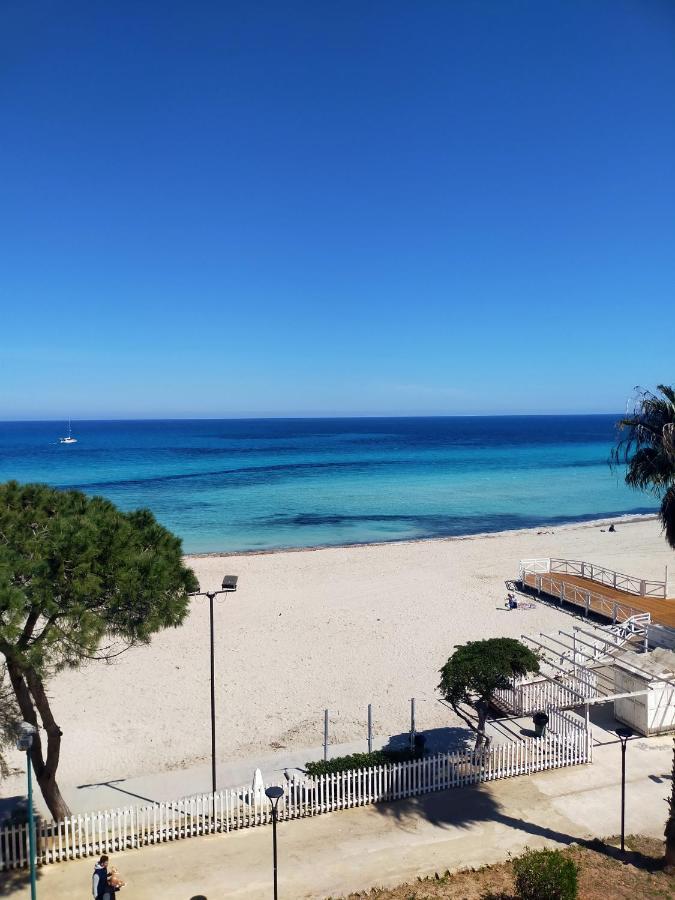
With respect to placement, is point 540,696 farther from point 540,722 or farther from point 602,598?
point 602,598

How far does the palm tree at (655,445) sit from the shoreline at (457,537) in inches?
1044

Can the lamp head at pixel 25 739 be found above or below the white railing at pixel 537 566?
above

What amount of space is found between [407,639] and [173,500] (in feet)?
150

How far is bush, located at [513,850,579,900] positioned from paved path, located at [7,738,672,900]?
1.88 meters

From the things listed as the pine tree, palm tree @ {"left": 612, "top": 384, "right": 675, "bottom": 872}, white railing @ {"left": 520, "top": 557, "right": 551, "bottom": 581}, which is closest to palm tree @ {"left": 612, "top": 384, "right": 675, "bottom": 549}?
palm tree @ {"left": 612, "top": 384, "right": 675, "bottom": 872}

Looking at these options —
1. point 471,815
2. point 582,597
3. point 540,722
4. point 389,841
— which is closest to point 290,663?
point 540,722

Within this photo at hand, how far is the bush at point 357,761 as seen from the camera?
13016 millimetres

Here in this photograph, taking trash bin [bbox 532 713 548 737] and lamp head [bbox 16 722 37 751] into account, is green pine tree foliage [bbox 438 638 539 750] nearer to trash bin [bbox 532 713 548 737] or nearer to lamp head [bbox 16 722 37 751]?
trash bin [bbox 532 713 548 737]

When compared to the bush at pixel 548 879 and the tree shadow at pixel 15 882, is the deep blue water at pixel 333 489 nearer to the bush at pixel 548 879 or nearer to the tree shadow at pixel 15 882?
the tree shadow at pixel 15 882

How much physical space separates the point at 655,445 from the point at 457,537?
3576 cm

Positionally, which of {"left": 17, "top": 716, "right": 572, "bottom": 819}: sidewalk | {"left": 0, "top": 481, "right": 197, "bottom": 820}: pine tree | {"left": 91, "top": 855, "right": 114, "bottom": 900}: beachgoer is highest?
{"left": 0, "top": 481, "right": 197, "bottom": 820}: pine tree

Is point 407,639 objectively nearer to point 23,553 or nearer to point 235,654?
point 235,654

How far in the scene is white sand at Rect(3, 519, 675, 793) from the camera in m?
15.9

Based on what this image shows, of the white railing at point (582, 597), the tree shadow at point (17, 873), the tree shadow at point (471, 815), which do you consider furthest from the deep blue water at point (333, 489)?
the tree shadow at point (471, 815)
